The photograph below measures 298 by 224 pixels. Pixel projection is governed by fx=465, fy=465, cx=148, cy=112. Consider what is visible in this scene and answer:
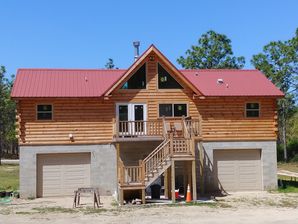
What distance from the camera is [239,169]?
27234 mm

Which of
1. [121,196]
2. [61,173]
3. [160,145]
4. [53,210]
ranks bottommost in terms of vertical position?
[53,210]

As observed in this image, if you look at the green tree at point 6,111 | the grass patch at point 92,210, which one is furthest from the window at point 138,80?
the green tree at point 6,111

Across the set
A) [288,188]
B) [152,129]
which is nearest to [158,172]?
[152,129]

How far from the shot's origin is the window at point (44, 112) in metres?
25.7

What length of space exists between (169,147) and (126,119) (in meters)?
4.54

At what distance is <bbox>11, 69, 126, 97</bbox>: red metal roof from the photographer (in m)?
25.7

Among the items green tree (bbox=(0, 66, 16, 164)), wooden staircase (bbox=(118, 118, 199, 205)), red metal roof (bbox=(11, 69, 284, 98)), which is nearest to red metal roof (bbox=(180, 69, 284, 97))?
red metal roof (bbox=(11, 69, 284, 98))

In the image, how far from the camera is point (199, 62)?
182 feet

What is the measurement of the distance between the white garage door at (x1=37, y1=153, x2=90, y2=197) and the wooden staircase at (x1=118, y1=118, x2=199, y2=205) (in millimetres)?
3684

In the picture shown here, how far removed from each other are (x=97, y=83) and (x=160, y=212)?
10.9 m

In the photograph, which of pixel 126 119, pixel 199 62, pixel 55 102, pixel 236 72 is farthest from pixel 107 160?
pixel 199 62

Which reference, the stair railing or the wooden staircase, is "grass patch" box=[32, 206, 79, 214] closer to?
the wooden staircase

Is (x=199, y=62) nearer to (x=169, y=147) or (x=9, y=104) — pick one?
(x=9, y=104)

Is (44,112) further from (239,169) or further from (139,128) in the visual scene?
(239,169)
